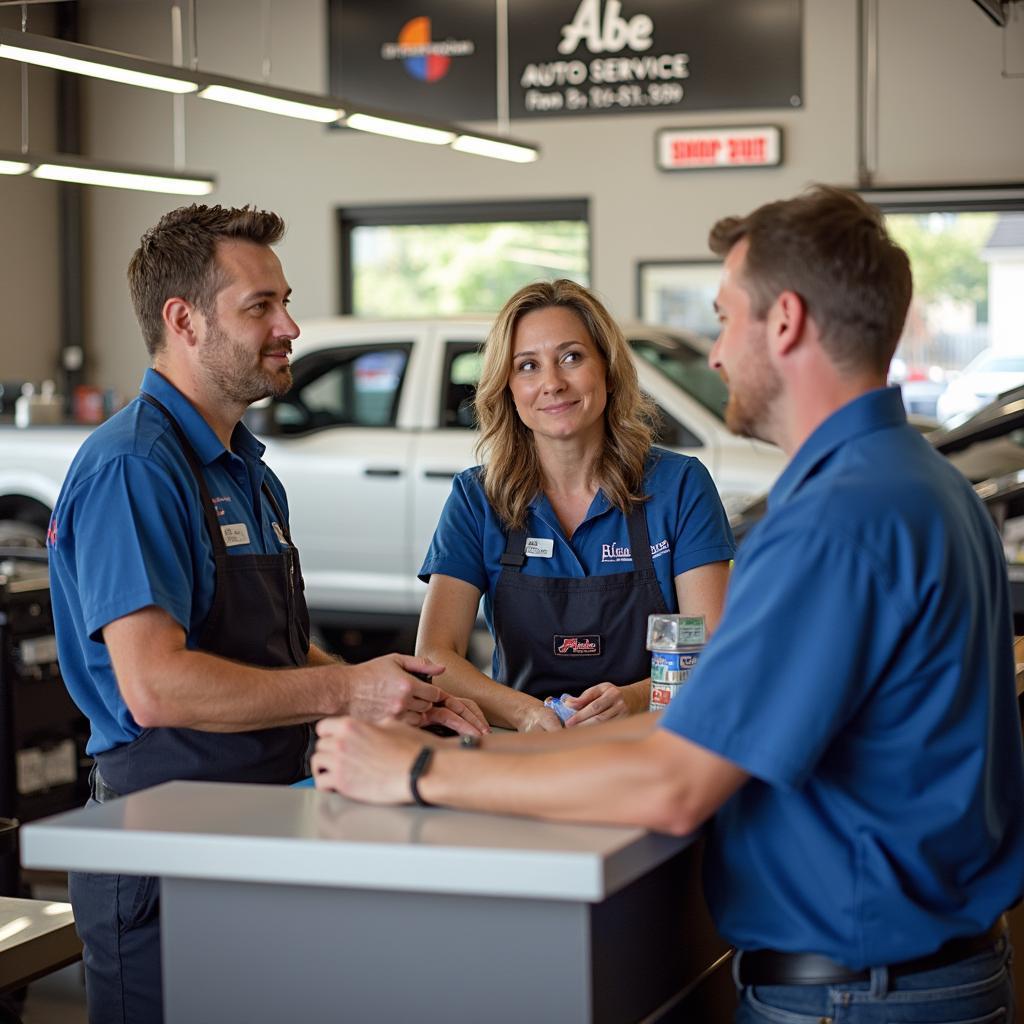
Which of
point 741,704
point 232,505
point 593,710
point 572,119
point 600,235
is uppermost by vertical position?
point 572,119

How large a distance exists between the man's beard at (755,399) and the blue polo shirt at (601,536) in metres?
1.12

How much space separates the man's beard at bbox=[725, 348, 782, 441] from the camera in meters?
1.84

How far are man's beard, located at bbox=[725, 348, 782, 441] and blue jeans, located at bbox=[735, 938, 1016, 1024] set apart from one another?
0.65 m

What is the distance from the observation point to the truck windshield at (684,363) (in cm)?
729

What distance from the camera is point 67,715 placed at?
492cm

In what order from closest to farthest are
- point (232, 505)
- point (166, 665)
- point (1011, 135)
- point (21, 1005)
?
point (166, 665) → point (232, 505) → point (21, 1005) → point (1011, 135)

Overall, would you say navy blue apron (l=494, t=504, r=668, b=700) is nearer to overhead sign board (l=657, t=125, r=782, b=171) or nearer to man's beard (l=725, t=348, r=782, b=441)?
man's beard (l=725, t=348, r=782, b=441)

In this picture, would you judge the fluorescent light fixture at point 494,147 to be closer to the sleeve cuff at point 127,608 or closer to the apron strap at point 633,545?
the apron strap at point 633,545

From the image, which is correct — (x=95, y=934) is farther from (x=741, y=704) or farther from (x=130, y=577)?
(x=741, y=704)

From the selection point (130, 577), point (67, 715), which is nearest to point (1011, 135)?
point (67, 715)

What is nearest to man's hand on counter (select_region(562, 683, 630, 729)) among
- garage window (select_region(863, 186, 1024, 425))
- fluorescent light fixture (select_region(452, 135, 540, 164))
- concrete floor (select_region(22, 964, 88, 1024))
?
concrete floor (select_region(22, 964, 88, 1024))

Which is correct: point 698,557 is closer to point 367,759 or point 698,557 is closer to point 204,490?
point 204,490

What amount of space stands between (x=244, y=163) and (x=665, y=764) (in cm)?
1011

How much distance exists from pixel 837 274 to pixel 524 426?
1.53 meters
